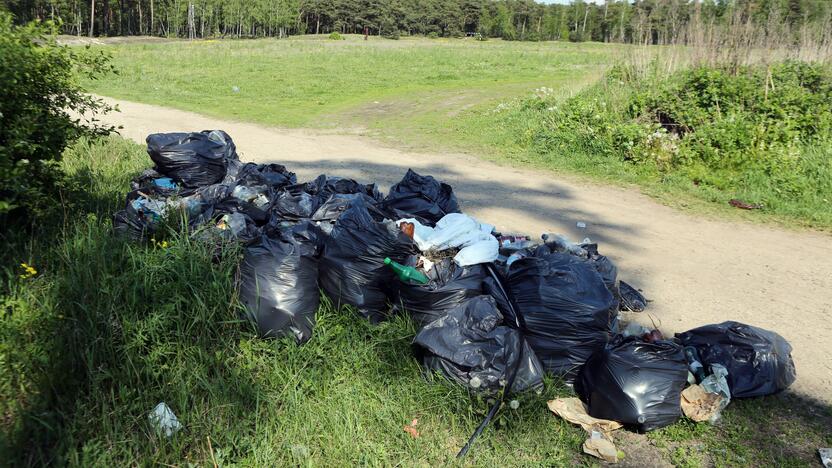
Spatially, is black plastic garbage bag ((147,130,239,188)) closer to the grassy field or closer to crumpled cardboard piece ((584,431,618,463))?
crumpled cardboard piece ((584,431,618,463))

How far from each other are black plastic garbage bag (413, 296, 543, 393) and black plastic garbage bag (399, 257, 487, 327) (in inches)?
5.9

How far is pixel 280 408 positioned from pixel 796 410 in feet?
9.49

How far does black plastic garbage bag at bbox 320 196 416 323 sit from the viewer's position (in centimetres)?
378

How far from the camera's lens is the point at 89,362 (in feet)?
9.68

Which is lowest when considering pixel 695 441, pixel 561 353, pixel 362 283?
pixel 695 441

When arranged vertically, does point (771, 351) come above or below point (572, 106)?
below

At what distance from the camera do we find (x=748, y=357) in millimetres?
3432

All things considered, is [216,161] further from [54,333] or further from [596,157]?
[596,157]

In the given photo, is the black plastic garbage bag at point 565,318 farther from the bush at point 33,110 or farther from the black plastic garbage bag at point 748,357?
the bush at point 33,110

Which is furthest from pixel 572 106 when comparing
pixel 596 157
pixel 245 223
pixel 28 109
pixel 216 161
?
pixel 28 109

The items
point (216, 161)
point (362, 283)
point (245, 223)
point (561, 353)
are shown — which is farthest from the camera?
point (216, 161)

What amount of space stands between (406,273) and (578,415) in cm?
132

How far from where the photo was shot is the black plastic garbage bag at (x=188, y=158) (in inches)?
221

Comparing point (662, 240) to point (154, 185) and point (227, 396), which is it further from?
point (154, 185)
